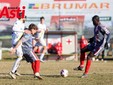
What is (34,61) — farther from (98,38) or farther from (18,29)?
(18,29)

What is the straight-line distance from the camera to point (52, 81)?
37.9 feet

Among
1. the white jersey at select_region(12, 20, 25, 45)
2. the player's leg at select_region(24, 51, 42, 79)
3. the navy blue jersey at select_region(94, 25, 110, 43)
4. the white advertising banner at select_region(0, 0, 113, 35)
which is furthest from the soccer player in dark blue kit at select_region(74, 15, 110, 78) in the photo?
the white advertising banner at select_region(0, 0, 113, 35)

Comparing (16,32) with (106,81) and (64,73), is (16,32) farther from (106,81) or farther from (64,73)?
(106,81)

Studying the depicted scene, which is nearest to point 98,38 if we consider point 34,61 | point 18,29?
point 34,61

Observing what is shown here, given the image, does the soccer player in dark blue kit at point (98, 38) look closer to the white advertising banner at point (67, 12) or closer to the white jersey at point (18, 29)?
the white jersey at point (18, 29)

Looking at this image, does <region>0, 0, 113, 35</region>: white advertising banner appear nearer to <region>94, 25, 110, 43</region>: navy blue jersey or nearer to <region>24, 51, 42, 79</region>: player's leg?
<region>94, 25, 110, 43</region>: navy blue jersey

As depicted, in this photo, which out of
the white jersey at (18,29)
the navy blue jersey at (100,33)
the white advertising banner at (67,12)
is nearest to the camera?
the navy blue jersey at (100,33)

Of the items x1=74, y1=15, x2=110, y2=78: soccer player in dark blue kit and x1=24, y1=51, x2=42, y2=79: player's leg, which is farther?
x1=74, y1=15, x2=110, y2=78: soccer player in dark blue kit

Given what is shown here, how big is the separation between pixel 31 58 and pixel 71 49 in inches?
495

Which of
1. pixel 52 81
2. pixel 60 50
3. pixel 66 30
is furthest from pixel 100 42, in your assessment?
pixel 66 30

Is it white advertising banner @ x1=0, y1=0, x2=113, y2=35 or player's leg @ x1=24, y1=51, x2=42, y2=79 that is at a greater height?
white advertising banner @ x1=0, y1=0, x2=113, y2=35

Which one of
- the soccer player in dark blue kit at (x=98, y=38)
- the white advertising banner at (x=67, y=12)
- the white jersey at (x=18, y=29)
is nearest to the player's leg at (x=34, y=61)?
the soccer player in dark blue kit at (x=98, y=38)

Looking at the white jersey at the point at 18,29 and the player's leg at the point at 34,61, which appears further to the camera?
the white jersey at the point at 18,29

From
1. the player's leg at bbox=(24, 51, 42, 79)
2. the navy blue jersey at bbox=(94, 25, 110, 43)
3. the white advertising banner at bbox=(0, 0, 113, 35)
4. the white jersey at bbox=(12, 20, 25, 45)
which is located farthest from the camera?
the white advertising banner at bbox=(0, 0, 113, 35)
